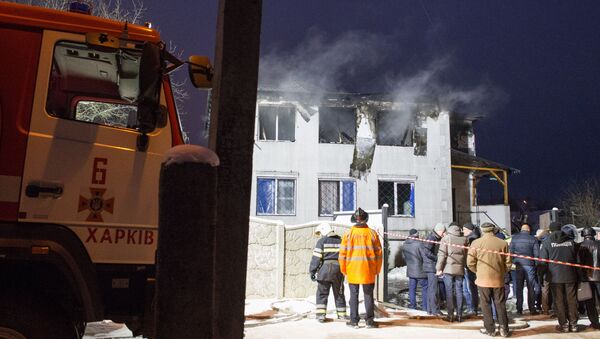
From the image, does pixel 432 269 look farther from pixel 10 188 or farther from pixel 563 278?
pixel 10 188

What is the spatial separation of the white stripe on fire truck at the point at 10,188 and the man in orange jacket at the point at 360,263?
6.22 metres

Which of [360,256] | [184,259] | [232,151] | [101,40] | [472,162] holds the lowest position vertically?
[360,256]

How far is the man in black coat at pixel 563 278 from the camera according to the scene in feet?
27.3

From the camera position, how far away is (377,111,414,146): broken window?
2225 centimetres

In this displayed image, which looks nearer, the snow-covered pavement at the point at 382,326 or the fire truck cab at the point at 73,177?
the fire truck cab at the point at 73,177

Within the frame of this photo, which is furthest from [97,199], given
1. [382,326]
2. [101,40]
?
[382,326]

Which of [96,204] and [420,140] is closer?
[96,204]

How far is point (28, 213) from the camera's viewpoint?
318cm

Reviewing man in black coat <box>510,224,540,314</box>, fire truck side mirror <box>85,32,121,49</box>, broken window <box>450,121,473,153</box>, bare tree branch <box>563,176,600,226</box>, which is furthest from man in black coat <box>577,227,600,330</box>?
bare tree branch <box>563,176,600,226</box>

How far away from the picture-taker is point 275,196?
20625mm

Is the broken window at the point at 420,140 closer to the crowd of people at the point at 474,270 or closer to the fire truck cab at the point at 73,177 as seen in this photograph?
the crowd of people at the point at 474,270

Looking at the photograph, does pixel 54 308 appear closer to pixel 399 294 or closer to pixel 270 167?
pixel 399 294

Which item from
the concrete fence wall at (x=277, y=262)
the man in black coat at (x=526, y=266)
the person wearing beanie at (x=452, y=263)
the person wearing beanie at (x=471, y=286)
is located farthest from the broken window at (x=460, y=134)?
the person wearing beanie at (x=452, y=263)

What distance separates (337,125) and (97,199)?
1904cm
